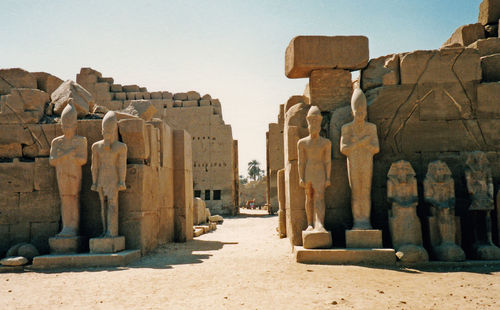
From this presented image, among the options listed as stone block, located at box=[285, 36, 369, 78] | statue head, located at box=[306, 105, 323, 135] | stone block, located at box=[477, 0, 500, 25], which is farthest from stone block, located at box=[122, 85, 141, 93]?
stone block, located at box=[477, 0, 500, 25]

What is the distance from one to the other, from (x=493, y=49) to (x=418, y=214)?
370cm

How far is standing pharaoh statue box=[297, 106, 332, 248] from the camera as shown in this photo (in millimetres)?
6484

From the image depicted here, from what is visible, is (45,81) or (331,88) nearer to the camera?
(331,88)

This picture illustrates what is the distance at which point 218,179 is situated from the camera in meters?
20.3

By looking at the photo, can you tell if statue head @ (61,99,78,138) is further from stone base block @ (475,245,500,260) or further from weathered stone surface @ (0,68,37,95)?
stone base block @ (475,245,500,260)

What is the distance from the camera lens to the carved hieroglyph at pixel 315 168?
6488 millimetres

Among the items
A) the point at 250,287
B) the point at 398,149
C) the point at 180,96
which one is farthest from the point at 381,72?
the point at 180,96

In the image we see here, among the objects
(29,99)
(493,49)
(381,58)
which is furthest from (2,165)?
(493,49)

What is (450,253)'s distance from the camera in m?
5.91

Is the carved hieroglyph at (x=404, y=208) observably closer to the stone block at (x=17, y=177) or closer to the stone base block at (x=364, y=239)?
the stone base block at (x=364, y=239)

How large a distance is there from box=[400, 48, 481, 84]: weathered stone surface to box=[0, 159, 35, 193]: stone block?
7022 mm

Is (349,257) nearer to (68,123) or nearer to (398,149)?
(398,149)

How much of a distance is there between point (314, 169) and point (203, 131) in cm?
1460

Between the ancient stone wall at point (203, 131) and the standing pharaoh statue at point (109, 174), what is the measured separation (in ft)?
44.0
